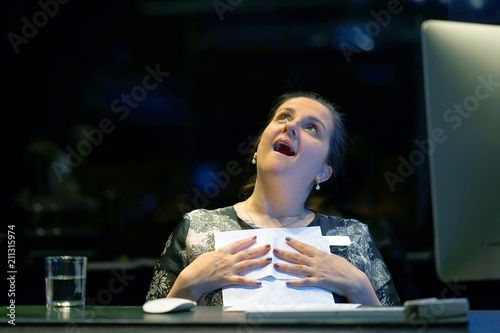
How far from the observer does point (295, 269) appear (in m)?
1.23

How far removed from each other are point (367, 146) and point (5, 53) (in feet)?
5.94

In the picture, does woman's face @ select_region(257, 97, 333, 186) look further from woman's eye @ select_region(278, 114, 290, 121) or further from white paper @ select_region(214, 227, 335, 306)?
white paper @ select_region(214, 227, 335, 306)

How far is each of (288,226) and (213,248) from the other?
25 centimetres

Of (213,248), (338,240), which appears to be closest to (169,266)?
(213,248)

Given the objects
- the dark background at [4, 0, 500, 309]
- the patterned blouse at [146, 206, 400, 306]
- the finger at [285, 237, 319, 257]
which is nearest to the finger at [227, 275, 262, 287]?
the finger at [285, 237, 319, 257]

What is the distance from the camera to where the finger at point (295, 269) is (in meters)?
1.23

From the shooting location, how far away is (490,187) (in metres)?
0.75

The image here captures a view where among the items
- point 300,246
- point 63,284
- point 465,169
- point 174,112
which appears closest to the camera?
point 465,169

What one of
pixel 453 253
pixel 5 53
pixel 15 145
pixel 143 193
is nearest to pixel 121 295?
pixel 143 193

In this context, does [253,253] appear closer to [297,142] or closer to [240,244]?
[240,244]

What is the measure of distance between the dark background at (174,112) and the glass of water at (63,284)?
1526 millimetres

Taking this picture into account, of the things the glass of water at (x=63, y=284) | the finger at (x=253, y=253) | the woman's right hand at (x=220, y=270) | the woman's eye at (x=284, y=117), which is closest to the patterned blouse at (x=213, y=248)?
the woman's right hand at (x=220, y=270)

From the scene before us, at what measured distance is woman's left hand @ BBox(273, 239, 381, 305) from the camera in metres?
1.24

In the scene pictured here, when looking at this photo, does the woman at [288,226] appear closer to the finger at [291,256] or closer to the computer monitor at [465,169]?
the finger at [291,256]
